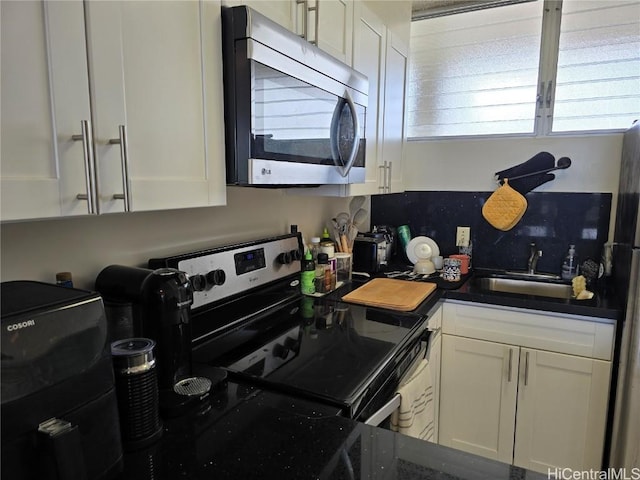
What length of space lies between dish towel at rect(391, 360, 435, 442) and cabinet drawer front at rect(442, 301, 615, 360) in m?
0.54

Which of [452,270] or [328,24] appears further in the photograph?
[452,270]

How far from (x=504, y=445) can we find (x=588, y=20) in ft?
6.92

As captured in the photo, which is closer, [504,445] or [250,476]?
[250,476]

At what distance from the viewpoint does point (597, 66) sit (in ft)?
7.04

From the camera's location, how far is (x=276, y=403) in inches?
38.5

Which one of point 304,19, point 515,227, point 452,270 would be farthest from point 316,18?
point 515,227

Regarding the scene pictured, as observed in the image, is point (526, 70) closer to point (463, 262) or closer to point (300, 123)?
point (463, 262)

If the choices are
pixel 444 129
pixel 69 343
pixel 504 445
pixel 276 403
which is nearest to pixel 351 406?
pixel 276 403

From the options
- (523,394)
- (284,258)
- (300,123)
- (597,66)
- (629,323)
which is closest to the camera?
(300,123)

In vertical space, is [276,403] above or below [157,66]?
below

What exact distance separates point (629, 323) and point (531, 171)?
97 cm

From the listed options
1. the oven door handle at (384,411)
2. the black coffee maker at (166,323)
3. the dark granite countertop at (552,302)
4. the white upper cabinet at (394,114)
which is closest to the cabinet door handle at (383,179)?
the white upper cabinet at (394,114)

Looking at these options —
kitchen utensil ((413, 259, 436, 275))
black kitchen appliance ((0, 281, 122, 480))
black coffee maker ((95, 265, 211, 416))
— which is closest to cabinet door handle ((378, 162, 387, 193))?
kitchen utensil ((413, 259, 436, 275))

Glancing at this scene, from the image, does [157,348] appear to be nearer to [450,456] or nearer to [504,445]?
[450,456]
